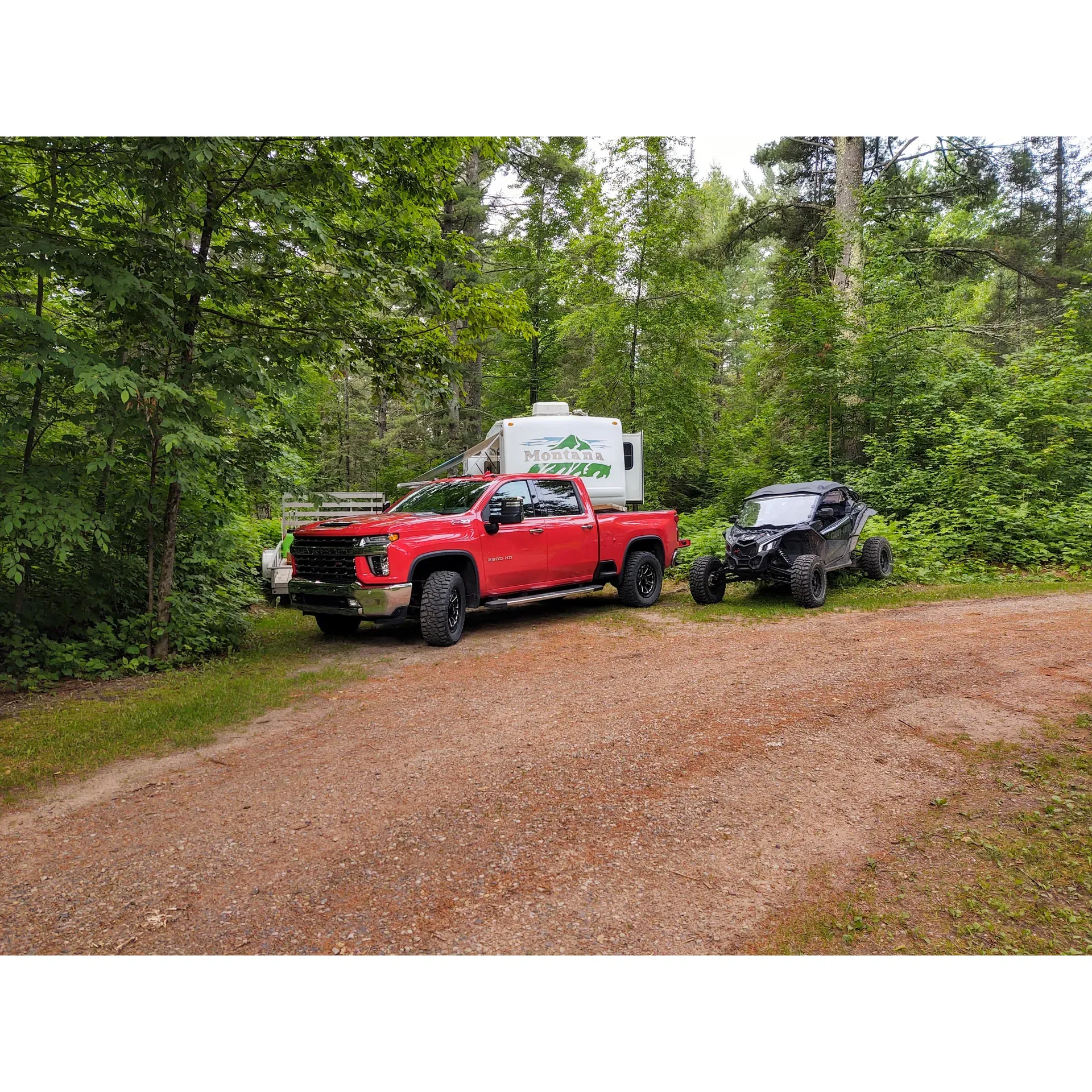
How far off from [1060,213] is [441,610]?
2048 cm

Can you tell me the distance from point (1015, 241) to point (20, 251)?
21.3 m

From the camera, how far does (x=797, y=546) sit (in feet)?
29.8

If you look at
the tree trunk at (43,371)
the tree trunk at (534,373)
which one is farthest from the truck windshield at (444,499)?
the tree trunk at (534,373)

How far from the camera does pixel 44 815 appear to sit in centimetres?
333

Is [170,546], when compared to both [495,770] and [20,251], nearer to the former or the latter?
[20,251]

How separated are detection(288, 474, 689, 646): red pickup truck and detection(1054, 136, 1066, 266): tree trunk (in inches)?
621

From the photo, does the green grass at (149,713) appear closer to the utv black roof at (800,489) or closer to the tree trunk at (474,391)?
the utv black roof at (800,489)

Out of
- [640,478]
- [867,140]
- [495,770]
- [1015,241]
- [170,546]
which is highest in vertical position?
[867,140]

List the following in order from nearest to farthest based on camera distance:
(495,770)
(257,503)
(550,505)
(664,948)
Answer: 1. (664,948)
2. (495,770)
3. (257,503)
4. (550,505)

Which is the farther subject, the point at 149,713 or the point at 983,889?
the point at 149,713

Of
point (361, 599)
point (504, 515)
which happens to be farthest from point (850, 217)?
point (361, 599)

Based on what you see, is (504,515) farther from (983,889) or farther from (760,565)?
(983,889)

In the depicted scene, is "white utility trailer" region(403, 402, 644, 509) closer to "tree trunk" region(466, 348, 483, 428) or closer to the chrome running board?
the chrome running board

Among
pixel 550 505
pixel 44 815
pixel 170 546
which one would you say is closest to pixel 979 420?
pixel 550 505
